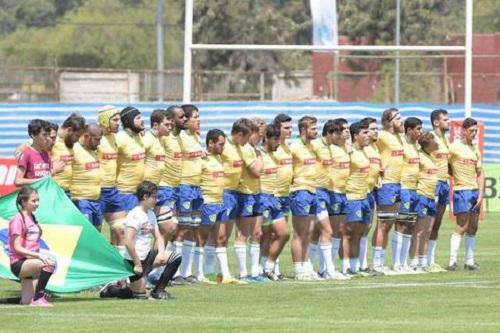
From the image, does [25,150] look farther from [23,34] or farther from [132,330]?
[23,34]

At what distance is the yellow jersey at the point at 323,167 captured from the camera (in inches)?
926

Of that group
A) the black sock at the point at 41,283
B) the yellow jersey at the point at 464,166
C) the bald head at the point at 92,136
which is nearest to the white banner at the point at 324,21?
the yellow jersey at the point at 464,166

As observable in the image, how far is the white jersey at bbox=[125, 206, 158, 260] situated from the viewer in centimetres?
1948

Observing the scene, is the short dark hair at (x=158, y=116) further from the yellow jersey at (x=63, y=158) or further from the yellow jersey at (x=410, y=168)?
the yellow jersey at (x=410, y=168)

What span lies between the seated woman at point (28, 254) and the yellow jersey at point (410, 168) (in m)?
6.96

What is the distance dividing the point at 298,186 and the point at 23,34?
2444 inches

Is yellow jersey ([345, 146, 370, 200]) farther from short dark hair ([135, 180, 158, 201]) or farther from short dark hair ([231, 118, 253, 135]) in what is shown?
short dark hair ([135, 180, 158, 201])

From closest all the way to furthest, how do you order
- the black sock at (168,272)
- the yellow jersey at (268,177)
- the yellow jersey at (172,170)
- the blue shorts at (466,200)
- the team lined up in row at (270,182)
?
the black sock at (168,272) → the team lined up in row at (270,182) → the yellow jersey at (172,170) → the yellow jersey at (268,177) → the blue shorts at (466,200)

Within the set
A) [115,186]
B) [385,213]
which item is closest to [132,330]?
[115,186]

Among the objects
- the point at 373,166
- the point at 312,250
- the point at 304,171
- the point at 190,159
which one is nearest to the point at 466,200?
the point at 373,166

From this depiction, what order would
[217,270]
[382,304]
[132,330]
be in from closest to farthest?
[132,330] < [382,304] < [217,270]

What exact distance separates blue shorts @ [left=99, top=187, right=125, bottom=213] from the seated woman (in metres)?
2.86

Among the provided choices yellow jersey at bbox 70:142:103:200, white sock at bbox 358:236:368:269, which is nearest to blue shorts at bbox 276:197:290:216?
white sock at bbox 358:236:368:269

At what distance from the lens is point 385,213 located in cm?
2427
